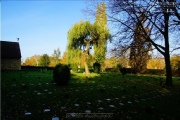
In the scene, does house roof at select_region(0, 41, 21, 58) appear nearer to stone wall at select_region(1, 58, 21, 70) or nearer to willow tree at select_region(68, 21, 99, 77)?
stone wall at select_region(1, 58, 21, 70)

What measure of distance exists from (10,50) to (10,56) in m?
2.03

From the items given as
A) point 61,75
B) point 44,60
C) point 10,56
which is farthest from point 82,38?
point 44,60

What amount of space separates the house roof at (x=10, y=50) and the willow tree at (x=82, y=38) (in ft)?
60.2

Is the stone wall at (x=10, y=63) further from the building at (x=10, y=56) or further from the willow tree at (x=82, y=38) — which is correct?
the willow tree at (x=82, y=38)

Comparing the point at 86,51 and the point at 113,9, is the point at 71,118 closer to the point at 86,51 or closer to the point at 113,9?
the point at 113,9

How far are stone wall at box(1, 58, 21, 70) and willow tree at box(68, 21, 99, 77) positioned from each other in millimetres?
18282

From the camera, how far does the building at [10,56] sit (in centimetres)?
3756

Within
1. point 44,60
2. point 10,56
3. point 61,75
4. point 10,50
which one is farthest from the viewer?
point 44,60

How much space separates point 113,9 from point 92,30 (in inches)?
514

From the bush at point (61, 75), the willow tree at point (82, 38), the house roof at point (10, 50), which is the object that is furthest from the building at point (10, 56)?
the bush at point (61, 75)

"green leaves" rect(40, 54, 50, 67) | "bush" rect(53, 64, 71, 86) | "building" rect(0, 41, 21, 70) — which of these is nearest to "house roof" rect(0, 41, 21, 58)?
"building" rect(0, 41, 21, 70)

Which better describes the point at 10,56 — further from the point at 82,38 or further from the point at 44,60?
the point at 82,38

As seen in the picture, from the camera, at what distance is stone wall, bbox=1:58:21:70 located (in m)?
37.4

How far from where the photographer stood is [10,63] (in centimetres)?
3819
